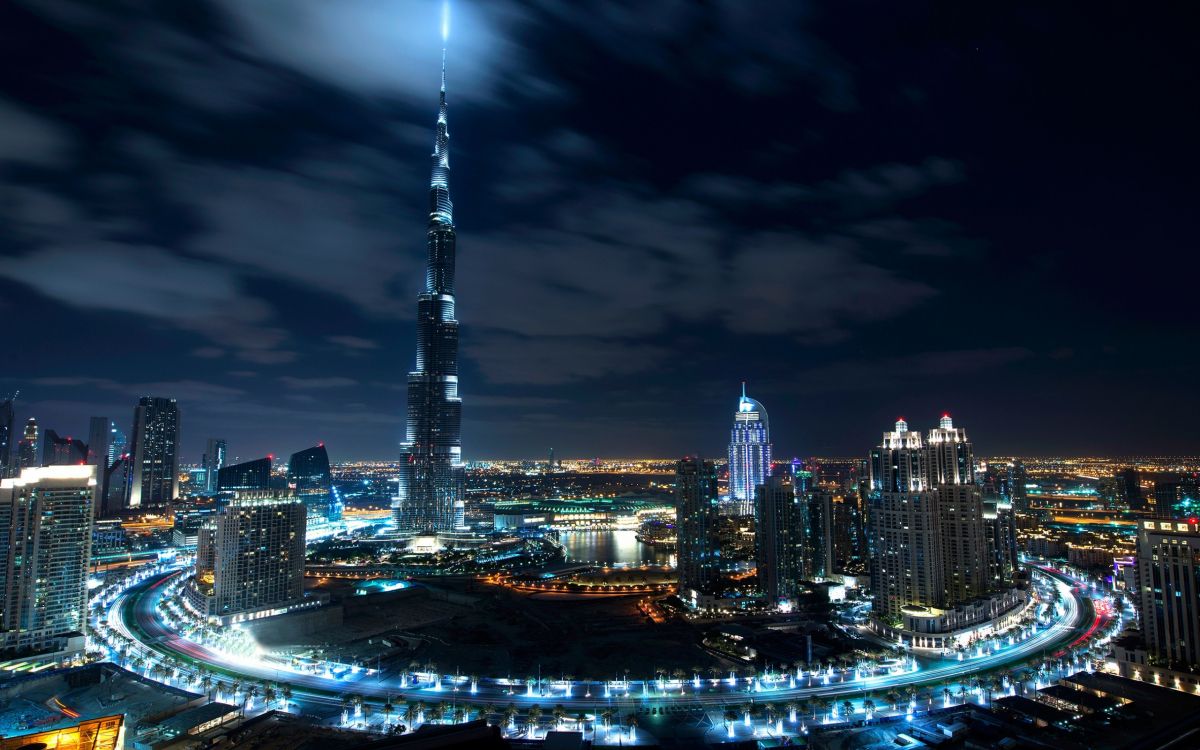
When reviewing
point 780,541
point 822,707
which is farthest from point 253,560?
point 780,541

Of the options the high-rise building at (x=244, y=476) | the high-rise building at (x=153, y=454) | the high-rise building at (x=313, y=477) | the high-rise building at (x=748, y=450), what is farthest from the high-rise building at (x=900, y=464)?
the high-rise building at (x=153, y=454)

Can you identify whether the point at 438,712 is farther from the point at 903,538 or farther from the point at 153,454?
the point at 153,454

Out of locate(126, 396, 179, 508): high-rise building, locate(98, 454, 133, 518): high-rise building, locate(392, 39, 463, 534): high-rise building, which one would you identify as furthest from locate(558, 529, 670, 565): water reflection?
locate(98, 454, 133, 518): high-rise building

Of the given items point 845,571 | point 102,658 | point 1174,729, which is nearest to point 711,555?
point 845,571

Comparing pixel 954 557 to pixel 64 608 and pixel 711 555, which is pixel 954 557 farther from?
pixel 64 608

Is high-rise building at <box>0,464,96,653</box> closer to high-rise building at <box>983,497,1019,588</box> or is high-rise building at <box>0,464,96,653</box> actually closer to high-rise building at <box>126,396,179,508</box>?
high-rise building at <box>983,497,1019,588</box>

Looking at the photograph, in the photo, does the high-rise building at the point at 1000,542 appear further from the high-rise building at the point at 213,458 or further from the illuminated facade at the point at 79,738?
the high-rise building at the point at 213,458
